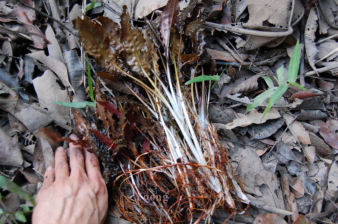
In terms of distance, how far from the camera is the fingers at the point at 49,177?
5.41 feet

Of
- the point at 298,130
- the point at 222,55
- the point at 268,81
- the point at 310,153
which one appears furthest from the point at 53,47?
the point at 310,153

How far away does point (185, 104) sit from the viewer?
5.76ft

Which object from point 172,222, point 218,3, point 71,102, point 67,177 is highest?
point 218,3

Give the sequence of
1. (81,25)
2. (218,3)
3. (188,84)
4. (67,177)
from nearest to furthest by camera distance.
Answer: (81,25) → (67,177) → (188,84) → (218,3)

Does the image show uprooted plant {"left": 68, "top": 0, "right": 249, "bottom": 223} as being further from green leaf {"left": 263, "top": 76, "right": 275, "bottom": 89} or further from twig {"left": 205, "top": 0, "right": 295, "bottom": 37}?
green leaf {"left": 263, "top": 76, "right": 275, "bottom": 89}

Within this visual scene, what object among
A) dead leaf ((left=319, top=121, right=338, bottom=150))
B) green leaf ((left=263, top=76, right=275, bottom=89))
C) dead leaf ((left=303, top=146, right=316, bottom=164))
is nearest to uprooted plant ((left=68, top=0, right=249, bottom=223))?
green leaf ((left=263, top=76, right=275, bottom=89))

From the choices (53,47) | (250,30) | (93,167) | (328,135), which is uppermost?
(250,30)

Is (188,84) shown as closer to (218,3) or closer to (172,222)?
(218,3)

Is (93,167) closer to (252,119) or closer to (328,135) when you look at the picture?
(252,119)

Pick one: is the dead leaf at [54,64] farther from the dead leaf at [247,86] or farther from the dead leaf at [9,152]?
the dead leaf at [247,86]

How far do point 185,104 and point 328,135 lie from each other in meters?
1.04

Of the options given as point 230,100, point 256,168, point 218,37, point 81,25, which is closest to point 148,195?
point 256,168

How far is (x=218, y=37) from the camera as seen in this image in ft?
6.64

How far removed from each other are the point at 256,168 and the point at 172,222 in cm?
68
